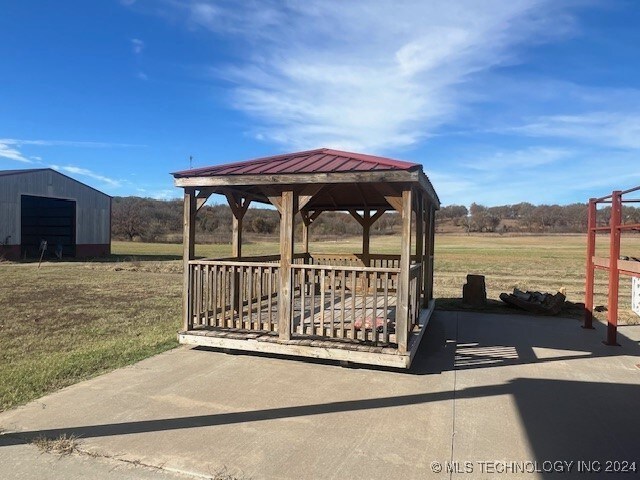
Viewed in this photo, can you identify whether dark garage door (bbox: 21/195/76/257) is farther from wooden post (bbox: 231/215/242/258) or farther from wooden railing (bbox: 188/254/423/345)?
wooden railing (bbox: 188/254/423/345)

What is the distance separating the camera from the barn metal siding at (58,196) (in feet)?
73.8

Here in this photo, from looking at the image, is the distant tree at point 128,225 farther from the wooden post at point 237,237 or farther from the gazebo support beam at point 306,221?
the wooden post at point 237,237

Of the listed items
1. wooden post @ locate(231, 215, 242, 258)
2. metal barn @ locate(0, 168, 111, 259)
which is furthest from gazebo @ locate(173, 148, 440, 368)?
metal barn @ locate(0, 168, 111, 259)

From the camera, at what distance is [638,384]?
497 cm

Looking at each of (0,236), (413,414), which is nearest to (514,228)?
(0,236)

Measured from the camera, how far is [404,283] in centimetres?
525

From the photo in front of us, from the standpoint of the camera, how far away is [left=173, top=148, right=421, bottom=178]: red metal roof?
5328 millimetres

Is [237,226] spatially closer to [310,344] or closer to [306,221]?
[310,344]

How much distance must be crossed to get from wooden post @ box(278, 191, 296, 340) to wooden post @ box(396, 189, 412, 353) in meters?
1.38

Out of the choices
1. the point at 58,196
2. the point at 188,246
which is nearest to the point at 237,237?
the point at 188,246

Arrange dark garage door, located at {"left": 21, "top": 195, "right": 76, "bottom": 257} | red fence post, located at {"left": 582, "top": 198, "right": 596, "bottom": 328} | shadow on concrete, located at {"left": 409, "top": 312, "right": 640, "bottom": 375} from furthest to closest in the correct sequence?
1. dark garage door, located at {"left": 21, "top": 195, "right": 76, "bottom": 257}
2. red fence post, located at {"left": 582, "top": 198, "right": 596, "bottom": 328}
3. shadow on concrete, located at {"left": 409, "top": 312, "right": 640, "bottom": 375}

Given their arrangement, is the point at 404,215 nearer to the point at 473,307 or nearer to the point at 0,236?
the point at 473,307

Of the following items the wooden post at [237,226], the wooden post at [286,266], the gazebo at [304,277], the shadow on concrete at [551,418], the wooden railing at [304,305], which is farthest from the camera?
the wooden post at [237,226]

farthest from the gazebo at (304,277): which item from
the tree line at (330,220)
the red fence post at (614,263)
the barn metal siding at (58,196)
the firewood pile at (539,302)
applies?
the tree line at (330,220)
